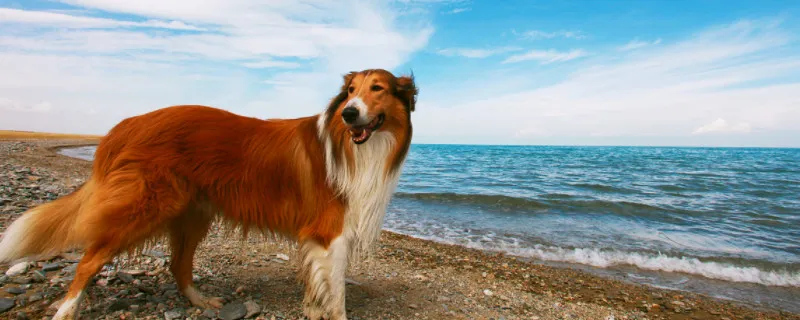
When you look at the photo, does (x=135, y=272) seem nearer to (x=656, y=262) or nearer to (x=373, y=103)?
(x=373, y=103)

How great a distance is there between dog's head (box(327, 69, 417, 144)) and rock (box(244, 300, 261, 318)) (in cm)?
175

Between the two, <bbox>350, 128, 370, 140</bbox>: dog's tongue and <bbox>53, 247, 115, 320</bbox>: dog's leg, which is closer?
<bbox>53, 247, 115, 320</bbox>: dog's leg

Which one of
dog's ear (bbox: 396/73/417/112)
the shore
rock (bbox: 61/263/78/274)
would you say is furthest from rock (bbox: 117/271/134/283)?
dog's ear (bbox: 396/73/417/112)

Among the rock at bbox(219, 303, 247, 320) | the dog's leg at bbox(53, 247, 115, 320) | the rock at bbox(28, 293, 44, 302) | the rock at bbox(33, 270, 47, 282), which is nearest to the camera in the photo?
the dog's leg at bbox(53, 247, 115, 320)

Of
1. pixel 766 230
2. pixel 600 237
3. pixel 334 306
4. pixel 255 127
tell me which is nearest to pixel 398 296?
pixel 334 306

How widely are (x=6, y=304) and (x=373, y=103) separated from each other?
3.13 meters

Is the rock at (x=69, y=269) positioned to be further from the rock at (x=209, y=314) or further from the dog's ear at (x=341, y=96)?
the dog's ear at (x=341, y=96)

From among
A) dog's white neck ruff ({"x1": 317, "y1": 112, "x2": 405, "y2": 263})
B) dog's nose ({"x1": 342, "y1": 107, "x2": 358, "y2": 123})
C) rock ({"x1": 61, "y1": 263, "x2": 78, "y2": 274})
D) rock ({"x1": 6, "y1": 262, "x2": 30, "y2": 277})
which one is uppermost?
dog's nose ({"x1": 342, "y1": 107, "x2": 358, "y2": 123})

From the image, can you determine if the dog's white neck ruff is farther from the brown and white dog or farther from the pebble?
the pebble

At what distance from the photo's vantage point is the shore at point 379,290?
3.52 meters

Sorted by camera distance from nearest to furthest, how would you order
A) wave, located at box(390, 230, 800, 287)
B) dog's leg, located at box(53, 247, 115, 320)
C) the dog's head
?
dog's leg, located at box(53, 247, 115, 320) → the dog's head → wave, located at box(390, 230, 800, 287)

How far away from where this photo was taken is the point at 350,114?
2.94 metres

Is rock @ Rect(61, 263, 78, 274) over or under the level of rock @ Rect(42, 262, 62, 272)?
under

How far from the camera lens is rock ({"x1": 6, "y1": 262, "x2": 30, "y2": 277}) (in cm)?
363
